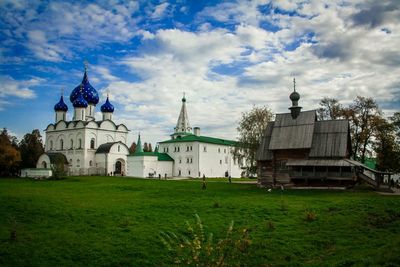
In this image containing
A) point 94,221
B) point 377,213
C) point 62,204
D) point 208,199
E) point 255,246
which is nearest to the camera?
point 255,246

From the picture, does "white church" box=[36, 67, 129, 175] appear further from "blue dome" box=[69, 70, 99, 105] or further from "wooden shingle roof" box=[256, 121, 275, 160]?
"wooden shingle roof" box=[256, 121, 275, 160]

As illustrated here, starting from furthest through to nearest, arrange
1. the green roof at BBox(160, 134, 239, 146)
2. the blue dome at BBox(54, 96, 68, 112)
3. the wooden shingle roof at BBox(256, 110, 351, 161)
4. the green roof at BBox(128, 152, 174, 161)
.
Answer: the blue dome at BBox(54, 96, 68, 112) → the green roof at BBox(160, 134, 239, 146) → the green roof at BBox(128, 152, 174, 161) → the wooden shingle roof at BBox(256, 110, 351, 161)

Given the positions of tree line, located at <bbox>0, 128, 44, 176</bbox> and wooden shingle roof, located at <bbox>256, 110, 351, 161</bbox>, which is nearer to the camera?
wooden shingle roof, located at <bbox>256, 110, 351, 161</bbox>

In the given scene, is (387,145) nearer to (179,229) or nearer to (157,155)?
(179,229)

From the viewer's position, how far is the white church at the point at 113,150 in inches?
2341

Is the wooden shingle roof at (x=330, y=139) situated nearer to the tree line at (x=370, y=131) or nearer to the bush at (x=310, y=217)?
the tree line at (x=370, y=131)

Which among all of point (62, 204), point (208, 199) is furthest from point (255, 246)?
point (62, 204)

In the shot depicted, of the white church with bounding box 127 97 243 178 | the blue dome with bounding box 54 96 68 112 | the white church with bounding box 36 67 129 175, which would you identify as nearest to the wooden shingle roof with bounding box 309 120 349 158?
the white church with bounding box 127 97 243 178

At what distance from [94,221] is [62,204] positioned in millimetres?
4350

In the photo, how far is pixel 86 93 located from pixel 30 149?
46.1 ft

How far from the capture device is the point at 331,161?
2873cm

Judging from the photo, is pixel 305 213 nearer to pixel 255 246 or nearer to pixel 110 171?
pixel 255 246

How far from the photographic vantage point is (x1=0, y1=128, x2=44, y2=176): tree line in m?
49.7

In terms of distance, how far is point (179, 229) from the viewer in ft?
48.9
